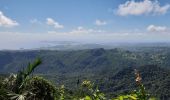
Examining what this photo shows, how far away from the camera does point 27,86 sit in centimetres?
1078

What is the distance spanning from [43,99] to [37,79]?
0.93m

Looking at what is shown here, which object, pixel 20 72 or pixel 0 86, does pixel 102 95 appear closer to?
pixel 20 72

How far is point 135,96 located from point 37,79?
624cm

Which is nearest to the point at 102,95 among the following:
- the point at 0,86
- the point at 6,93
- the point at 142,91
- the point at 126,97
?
the point at 126,97

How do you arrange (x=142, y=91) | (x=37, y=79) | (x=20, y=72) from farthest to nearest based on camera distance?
1. (x=37, y=79)
2. (x=20, y=72)
3. (x=142, y=91)

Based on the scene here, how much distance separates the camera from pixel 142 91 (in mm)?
5062

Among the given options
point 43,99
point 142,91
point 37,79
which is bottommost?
point 43,99

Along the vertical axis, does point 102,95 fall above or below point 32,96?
above

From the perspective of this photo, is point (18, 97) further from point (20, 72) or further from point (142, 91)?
point (142, 91)

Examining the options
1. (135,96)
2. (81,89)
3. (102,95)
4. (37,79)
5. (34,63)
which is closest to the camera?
(135,96)

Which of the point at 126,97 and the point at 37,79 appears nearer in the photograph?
the point at 126,97

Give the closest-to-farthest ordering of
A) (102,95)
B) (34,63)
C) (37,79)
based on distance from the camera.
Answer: (102,95) → (34,63) → (37,79)

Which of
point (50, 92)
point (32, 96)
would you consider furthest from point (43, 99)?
point (32, 96)

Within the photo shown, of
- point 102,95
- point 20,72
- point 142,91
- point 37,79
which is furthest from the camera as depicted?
point 37,79
